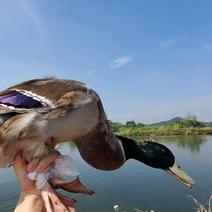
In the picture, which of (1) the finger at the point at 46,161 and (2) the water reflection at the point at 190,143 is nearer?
(1) the finger at the point at 46,161

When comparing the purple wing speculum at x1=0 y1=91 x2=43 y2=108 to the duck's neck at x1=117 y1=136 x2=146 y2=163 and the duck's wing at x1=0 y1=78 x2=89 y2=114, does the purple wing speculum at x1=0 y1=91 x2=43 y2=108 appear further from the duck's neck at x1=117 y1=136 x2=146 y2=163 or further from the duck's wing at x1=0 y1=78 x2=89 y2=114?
the duck's neck at x1=117 y1=136 x2=146 y2=163

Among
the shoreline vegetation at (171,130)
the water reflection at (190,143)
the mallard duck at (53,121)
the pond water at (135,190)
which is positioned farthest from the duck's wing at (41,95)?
the shoreline vegetation at (171,130)

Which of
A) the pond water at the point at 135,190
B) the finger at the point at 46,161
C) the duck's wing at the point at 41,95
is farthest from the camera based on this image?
the pond water at the point at 135,190

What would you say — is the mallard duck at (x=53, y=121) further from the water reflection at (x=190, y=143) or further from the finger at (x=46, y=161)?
the water reflection at (x=190, y=143)

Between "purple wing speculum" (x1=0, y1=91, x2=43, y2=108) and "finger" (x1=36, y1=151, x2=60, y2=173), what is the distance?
1.34 ft

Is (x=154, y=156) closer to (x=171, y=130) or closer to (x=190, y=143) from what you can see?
(x=190, y=143)

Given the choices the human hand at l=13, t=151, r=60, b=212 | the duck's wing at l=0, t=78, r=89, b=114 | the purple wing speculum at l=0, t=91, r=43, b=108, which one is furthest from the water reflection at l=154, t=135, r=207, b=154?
the human hand at l=13, t=151, r=60, b=212

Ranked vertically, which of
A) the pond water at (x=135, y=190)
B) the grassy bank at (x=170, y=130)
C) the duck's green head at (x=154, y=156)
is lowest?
the pond water at (x=135, y=190)

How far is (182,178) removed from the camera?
3.37 meters

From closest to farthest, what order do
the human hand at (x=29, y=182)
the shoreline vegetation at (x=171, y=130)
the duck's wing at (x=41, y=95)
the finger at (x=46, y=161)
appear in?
1. the human hand at (x=29, y=182)
2. the finger at (x=46, y=161)
3. the duck's wing at (x=41, y=95)
4. the shoreline vegetation at (x=171, y=130)

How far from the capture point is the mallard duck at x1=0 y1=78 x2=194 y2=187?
2305 millimetres

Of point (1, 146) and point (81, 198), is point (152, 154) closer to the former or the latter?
point (1, 146)

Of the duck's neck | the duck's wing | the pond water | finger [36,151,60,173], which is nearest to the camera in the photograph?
finger [36,151,60,173]

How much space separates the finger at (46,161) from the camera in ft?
6.87
